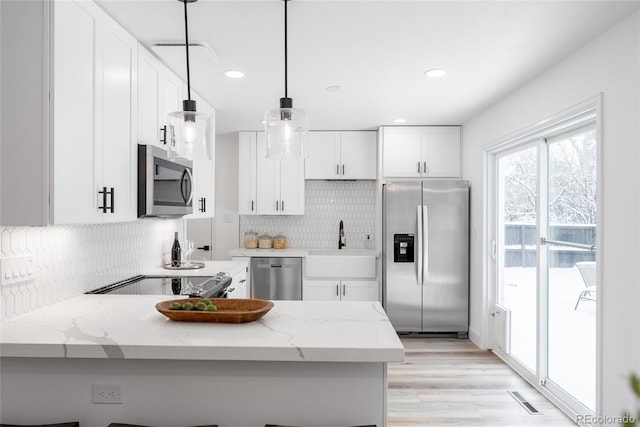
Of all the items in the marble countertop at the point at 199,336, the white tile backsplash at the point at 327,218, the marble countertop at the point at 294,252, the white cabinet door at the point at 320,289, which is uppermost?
the white tile backsplash at the point at 327,218

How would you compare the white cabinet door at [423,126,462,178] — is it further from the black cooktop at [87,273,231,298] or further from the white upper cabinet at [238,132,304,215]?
the black cooktop at [87,273,231,298]

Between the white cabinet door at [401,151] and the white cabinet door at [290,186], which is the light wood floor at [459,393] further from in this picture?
the white cabinet door at [290,186]

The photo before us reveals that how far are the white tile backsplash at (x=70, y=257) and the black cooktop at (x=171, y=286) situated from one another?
0.08 metres

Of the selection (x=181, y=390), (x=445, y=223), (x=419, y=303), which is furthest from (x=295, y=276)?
(x=181, y=390)

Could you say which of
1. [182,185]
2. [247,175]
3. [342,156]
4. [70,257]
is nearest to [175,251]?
[182,185]

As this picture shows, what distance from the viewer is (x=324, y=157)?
552 cm

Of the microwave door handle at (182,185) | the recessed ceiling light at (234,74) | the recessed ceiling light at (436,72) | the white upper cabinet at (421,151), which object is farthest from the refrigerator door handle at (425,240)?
the microwave door handle at (182,185)

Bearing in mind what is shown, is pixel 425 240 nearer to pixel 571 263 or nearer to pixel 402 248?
pixel 402 248

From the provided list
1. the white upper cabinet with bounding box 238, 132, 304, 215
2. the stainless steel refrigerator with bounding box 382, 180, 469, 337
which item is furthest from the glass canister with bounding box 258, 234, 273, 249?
the stainless steel refrigerator with bounding box 382, 180, 469, 337

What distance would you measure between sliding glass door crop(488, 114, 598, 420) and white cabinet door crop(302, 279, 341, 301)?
1.75 metres

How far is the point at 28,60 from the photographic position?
1778 millimetres

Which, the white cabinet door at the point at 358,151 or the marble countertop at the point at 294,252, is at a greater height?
the white cabinet door at the point at 358,151

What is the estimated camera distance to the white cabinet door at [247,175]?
5492 millimetres

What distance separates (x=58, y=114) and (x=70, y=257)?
0.96 metres
